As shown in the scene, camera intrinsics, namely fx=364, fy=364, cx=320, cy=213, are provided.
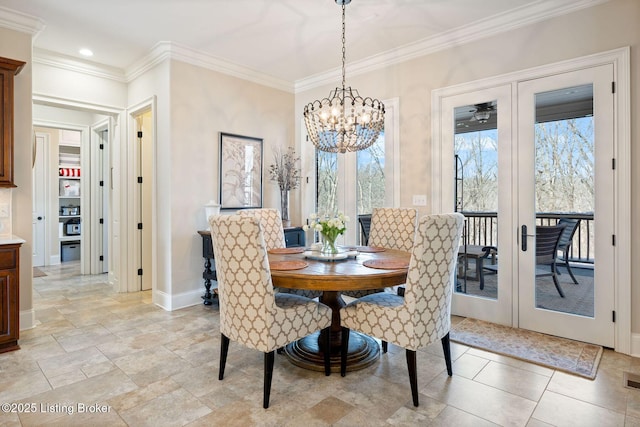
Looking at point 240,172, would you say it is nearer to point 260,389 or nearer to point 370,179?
point 370,179

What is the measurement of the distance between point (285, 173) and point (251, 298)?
2.99m

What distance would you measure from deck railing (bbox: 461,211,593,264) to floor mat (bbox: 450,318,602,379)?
27.1 inches

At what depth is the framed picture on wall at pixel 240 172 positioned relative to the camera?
4.42 m

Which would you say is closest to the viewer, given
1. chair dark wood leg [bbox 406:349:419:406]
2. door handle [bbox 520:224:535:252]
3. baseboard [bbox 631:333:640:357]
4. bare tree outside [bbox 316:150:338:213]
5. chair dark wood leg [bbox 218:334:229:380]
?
chair dark wood leg [bbox 406:349:419:406]

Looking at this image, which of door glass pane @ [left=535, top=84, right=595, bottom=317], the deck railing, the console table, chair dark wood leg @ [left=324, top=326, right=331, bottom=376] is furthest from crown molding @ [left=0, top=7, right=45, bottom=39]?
door glass pane @ [left=535, top=84, right=595, bottom=317]

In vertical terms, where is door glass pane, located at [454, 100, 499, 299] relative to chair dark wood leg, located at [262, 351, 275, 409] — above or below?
above

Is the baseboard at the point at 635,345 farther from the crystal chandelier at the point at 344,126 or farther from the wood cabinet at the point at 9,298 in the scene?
the wood cabinet at the point at 9,298

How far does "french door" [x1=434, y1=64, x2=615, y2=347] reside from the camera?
2873mm

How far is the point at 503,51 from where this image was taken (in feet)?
10.9

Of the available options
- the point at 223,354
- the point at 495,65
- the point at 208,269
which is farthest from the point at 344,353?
the point at 495,65

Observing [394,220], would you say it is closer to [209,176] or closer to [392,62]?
[392,62]

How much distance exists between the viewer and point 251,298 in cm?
213

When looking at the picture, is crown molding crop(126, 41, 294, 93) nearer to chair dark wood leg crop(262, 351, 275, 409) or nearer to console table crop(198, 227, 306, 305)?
console table crop(198, 227, 306, 305)

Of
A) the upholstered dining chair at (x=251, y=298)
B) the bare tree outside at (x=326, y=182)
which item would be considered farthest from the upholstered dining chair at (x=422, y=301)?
the bare tree outside at (x=326, y=182)
